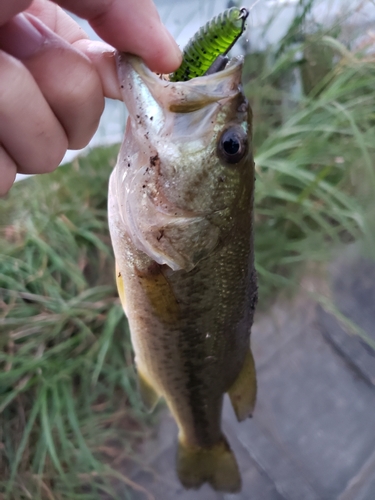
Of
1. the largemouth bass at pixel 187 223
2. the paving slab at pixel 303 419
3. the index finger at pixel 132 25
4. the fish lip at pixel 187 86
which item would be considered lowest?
the paving slab at pixel 303 419

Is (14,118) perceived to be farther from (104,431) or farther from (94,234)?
(104,431)

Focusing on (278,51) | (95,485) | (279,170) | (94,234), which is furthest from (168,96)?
(95,485)

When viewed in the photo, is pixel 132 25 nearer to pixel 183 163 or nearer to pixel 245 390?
pixel 183 163

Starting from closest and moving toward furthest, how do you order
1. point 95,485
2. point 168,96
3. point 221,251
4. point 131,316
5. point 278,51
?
point 168,96 < point 221,251 < point 131,316 < point 95,485 < point 278,51

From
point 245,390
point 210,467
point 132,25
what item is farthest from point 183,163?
point 210,467

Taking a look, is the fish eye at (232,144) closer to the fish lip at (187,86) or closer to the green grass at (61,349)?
the fish lip at (187,86)

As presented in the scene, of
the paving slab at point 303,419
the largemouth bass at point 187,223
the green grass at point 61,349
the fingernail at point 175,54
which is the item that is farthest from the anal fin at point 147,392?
the fingernail at point 175,54
